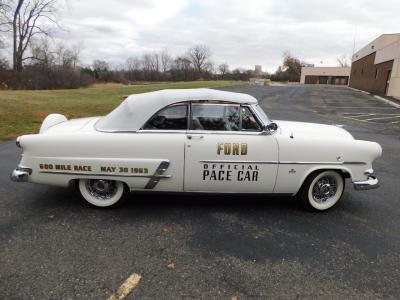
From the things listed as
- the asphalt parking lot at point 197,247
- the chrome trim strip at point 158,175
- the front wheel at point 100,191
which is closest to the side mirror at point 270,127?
the asphalt parking lot at point 197,247

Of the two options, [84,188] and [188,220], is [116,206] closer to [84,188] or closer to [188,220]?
[84,188]

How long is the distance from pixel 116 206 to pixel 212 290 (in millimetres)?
1964

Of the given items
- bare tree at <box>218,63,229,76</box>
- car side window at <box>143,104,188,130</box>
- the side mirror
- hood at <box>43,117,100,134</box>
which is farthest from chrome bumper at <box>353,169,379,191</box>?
bare tree at <box>218,63,229,76</box>

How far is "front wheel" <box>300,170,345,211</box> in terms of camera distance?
425 centimetres

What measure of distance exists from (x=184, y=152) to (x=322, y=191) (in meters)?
1.94

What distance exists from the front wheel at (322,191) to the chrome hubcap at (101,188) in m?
2.48

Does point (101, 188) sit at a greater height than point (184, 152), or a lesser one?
lesser

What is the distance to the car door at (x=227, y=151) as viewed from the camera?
3.96 meters

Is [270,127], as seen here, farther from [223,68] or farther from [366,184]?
[223,68]

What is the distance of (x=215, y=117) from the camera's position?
13.4 ft

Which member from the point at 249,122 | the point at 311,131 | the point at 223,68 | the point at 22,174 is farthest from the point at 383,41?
the point at 223,68

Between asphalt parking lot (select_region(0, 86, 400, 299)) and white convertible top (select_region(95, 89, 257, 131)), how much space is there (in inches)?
43.6

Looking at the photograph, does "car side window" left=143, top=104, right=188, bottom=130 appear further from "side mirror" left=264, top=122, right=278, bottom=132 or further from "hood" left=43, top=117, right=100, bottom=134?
"side mirror" left=264, top=122, right=278, bottom=132

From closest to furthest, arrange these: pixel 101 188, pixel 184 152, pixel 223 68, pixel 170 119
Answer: pixel 184 152
pixel 170 119
pixel 101 188
pixel 223 68
